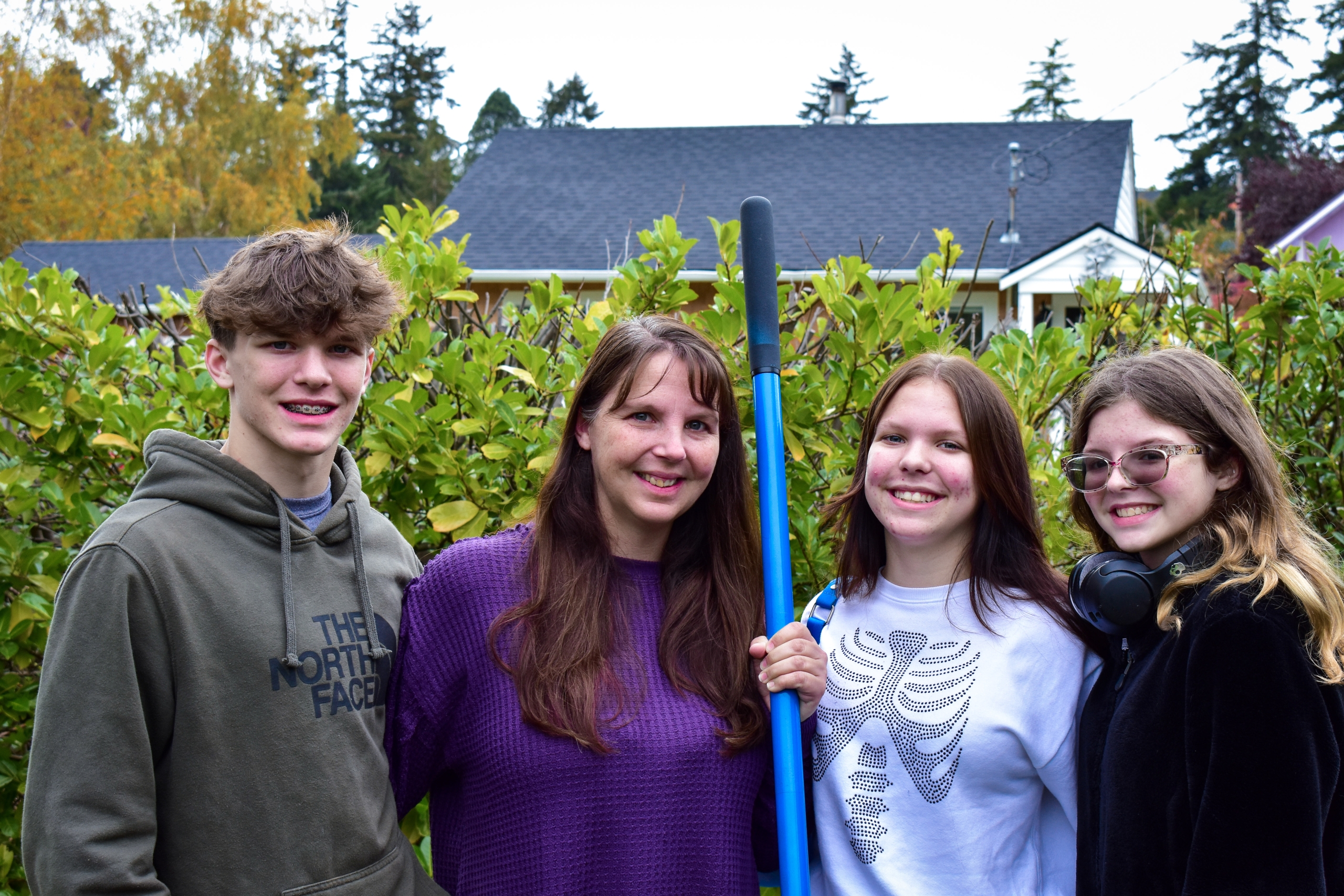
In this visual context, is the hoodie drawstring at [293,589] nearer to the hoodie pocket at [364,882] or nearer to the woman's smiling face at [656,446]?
the hoodie pocket at [364,882]

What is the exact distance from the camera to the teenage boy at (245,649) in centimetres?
171

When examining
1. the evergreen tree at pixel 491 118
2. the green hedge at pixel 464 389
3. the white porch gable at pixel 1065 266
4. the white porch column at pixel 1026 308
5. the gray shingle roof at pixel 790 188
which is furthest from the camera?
the evergreen tree at pixel 491 118

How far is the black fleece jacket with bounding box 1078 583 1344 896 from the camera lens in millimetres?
1684

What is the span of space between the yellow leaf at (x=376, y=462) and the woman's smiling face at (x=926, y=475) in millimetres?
1256

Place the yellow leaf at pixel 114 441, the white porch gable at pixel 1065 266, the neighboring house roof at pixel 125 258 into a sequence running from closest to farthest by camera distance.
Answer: the yellow leaf at pixel 114 441 → the white porch gable at pixel 1065 266 → the neighboring house roof at pixel 125 258

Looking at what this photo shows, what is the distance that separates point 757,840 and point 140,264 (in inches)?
888

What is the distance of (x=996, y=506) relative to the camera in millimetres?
2268

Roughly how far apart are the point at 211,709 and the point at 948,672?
54.3 inches

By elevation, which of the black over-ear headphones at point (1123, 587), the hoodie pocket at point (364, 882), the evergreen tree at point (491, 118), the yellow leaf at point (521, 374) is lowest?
the hoodie pocket at point (364, 882)

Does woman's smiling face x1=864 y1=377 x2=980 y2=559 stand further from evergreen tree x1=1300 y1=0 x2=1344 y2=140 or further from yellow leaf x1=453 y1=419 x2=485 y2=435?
evergreen tree x1=1300 y1=0 x2=1344 y2=140

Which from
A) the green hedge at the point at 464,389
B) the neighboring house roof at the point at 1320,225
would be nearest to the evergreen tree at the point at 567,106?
the neighboring house roof at the point at 1320,225

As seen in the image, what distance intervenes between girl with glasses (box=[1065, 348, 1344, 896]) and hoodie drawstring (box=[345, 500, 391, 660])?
138 centimetres

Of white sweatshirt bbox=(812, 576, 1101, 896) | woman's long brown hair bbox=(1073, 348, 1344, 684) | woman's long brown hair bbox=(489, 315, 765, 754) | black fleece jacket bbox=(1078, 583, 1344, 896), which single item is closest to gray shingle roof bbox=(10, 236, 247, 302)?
woman's long brown hair bbox=(489, 315, 765, 754)

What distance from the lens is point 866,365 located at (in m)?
2.83
